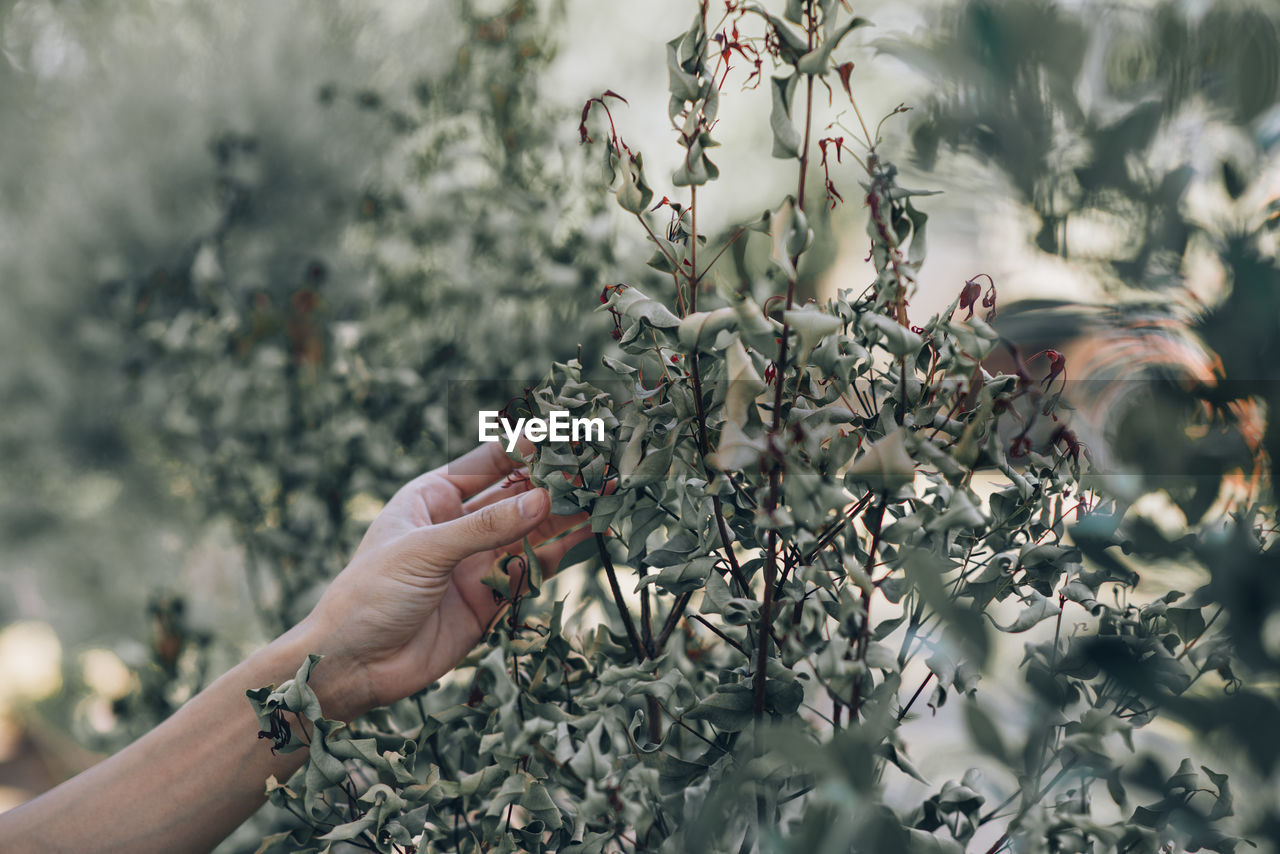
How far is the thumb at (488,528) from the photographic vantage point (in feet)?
1.96

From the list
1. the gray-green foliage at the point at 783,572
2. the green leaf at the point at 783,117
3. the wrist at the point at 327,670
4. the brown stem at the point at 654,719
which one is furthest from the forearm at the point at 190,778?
the green leaf at the point at 783,117

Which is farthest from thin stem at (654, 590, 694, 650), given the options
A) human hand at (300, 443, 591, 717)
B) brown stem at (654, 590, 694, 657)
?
human hand at (300, 443, 591, 717)

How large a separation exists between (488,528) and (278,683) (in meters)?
0.22

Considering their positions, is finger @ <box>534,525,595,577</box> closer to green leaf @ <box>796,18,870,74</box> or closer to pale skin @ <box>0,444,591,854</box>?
pale skin @ <box>0,444,591,854</box>

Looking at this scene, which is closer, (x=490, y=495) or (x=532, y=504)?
(x=532, y=504)

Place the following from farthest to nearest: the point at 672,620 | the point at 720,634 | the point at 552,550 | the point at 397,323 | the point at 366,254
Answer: the point at 366,254
the point at 397,323
the point at 552,550
the point at 672,620
the point at 720,634

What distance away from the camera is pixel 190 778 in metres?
0.71

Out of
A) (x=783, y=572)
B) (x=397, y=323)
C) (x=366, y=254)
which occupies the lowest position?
(x=783, y=572)

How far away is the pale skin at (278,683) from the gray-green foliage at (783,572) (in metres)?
0.12

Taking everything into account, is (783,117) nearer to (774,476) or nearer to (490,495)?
(774,476)

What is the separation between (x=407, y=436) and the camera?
1.16m

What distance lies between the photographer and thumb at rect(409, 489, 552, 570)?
598mm

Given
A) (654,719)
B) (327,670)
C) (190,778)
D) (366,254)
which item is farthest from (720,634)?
(366,254)

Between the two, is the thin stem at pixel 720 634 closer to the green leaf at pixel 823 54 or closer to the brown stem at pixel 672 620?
the brown stem at pixel 672 620
